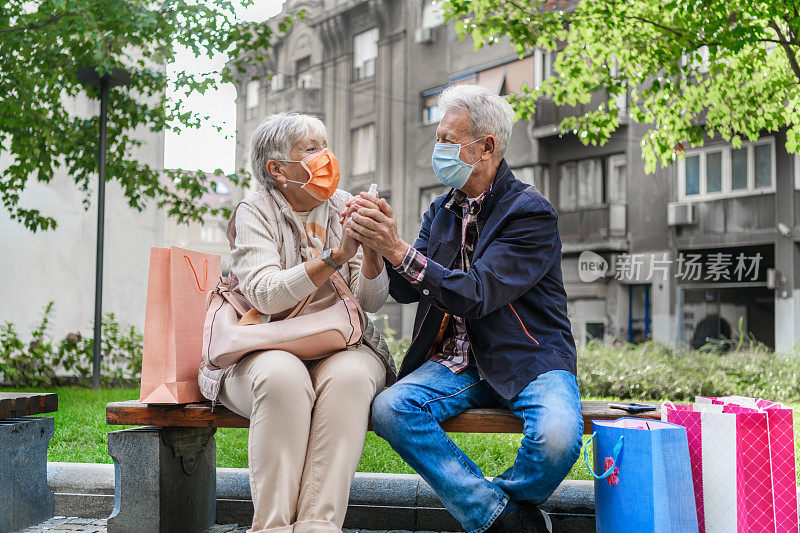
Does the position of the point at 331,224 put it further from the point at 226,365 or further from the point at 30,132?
→ the point at 30,132

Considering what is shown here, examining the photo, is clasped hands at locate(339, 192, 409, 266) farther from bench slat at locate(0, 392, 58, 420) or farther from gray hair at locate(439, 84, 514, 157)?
bench slat at locate(0, 392, 58, 420)

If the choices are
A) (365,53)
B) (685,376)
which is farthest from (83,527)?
(365,53)

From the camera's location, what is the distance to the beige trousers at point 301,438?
2.47m

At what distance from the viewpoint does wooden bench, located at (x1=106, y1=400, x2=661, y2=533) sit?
276cm

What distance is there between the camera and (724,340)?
11.1 metres

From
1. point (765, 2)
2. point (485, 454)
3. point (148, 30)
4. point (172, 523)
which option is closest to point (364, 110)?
point (148, 30)

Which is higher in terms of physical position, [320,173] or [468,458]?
→ [320,173]

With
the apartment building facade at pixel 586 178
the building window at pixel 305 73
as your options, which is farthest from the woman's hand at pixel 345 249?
the building window at pixel 305 73

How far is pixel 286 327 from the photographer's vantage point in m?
2.69

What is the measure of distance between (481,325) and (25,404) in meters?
1.97

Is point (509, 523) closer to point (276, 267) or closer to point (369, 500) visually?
point (369, 500)

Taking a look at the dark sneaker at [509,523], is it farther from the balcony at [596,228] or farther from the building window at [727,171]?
the building window at [727,171]

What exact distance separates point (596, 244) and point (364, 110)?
5129 mm

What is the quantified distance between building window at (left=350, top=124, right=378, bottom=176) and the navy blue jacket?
455 inches
